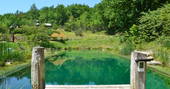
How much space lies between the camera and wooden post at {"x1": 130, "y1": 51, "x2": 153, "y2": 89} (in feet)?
20.6

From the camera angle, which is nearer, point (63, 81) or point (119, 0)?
point (63, 81)

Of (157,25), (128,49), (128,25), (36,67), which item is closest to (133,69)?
(36,67)

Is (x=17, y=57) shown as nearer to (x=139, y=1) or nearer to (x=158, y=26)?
(x=158, y=26)

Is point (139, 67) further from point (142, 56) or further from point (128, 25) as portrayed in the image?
point (128, 25)

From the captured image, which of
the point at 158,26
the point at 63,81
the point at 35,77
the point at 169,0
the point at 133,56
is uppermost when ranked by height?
the point at 169,0

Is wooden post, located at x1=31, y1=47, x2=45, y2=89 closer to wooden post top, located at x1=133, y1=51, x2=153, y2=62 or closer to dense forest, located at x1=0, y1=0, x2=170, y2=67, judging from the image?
wooden post top, located at x1=133, y1=51, x2=153, y2=62

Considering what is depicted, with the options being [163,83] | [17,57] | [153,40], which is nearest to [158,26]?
[153,40]

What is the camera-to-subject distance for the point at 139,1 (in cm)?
3053

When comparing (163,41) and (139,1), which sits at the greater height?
(139,1)

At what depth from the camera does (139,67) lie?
6473 mm

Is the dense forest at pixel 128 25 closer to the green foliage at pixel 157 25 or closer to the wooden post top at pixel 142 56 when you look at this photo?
the green foliage at pixel 157 25

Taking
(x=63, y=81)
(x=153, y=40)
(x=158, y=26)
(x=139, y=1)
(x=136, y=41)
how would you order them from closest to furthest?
(x=63, y=81) < (x=158, y=26) < (x=153, y=40) < (x=136, y=41) < (x=139, y=1)

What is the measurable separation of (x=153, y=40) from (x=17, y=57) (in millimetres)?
11666

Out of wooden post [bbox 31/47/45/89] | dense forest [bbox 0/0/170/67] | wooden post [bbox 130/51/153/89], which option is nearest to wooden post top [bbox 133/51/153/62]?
wooden post [bbox 130/51/153/89]
